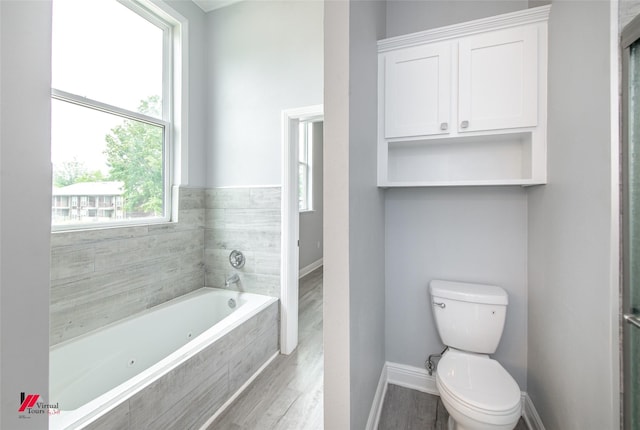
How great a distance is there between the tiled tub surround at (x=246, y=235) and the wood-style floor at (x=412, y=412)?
47.5 inches

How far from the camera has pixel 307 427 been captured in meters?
1.62

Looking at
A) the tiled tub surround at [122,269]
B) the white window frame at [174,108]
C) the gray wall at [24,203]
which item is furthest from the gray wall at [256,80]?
the gray wall at [24,203]

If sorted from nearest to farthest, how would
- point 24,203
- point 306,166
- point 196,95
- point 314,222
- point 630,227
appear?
point 24,203
point 630,227
point 196,95
point 306,166
point 314,222

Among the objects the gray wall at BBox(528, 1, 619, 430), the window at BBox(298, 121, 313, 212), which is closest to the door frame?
the gray wall at BBox(528, 1, 619, 430)

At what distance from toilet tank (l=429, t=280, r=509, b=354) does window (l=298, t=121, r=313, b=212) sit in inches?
133

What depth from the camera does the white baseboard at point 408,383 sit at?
5.36ft

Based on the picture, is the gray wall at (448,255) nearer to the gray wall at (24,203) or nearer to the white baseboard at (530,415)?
the white baseboard at (530,415)

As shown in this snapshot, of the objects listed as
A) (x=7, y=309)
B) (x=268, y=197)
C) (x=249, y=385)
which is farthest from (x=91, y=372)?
(x=7, y=309)

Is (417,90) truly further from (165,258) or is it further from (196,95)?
(165,258)

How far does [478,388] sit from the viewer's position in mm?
1340

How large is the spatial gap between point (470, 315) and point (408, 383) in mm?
750

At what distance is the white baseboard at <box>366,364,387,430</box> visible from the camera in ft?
5.10

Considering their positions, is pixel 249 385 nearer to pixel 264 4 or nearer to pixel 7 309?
pixel 7 309

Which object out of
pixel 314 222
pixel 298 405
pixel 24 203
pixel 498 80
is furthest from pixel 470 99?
pixel 314 222
